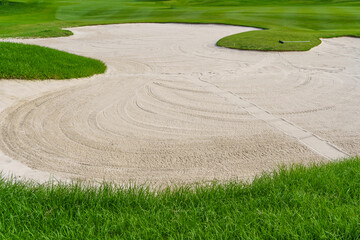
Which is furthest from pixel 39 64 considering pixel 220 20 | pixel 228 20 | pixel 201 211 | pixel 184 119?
pixel 228 20

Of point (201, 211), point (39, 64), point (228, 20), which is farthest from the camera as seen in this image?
Answer: point (228, 20)

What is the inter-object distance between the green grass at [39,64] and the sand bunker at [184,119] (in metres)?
0.30

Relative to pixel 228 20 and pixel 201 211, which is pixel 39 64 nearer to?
pixel 201 211

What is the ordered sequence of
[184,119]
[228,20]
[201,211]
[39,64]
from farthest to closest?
[228,20] → [39,64] → [184,119] → [201,211]

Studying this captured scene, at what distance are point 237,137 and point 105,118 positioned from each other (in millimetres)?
2297

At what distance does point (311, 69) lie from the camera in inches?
385

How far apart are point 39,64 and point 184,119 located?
14.0ft

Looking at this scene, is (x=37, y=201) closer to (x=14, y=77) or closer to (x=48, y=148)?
(x=48, y=148)

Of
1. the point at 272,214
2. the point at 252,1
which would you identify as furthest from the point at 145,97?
the point at 252,1

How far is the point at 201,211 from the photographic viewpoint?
2.87 m

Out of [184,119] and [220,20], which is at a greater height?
[220,20]

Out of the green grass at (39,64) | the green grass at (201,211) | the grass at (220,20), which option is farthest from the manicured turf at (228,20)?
the green grass at (201,211)

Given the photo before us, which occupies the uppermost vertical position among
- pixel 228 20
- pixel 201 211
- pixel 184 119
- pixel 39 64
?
pixel 228 20

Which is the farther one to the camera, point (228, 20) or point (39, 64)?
point (228, 20)
